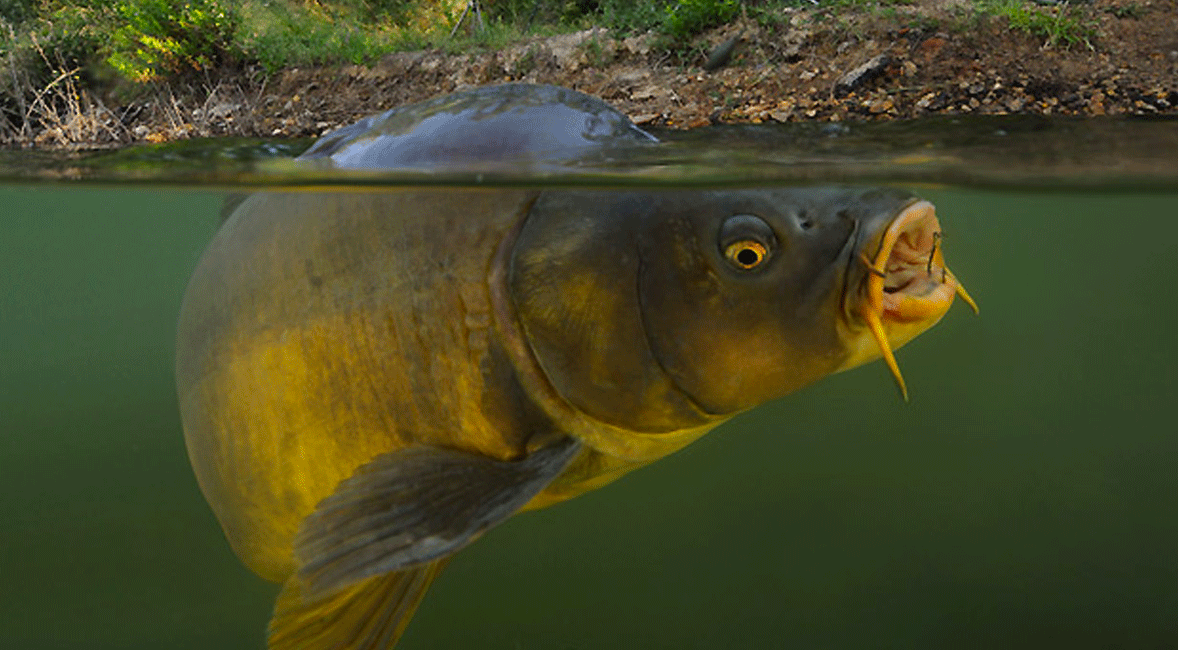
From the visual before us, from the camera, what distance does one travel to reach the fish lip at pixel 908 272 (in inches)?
97.5

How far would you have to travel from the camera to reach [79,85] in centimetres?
1609

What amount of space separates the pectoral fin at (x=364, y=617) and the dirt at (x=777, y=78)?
9.91 m

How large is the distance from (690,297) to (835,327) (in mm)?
431

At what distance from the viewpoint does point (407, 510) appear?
2477mm

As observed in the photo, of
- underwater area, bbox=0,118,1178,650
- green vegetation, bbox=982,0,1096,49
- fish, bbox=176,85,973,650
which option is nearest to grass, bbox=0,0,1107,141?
green vegetation, bbox=982,0,1096,49

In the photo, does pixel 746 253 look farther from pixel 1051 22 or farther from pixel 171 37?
pixel 171 37

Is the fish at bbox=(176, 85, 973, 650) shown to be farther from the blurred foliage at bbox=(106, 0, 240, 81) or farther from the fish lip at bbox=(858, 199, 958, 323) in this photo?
the blurred foliage at bbox=(106, 0, 240, 81)

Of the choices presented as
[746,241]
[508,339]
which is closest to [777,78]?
[746,241]

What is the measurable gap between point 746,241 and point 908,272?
1.63ft

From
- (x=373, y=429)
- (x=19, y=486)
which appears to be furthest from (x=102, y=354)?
(x=373, y=429)

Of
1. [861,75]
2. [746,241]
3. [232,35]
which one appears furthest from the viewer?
[232,35]

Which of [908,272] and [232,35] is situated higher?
[908,272]

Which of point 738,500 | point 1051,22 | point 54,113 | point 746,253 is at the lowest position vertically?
point 738,500

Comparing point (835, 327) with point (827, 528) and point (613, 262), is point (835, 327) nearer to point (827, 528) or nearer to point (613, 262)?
point (613, 262)
